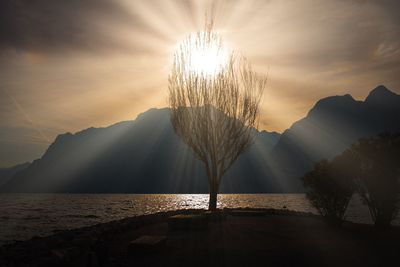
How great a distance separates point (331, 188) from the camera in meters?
22.5

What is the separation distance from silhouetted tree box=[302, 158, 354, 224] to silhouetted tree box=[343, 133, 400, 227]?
108 cm

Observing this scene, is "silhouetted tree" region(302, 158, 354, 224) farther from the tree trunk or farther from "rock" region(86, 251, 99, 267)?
"rock" region(86, 251, 99, 267)

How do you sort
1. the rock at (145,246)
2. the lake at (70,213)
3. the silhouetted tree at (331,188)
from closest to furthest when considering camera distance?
the rock at (145,246)
the silhouetted tree at (331,188)
the lake at (70,213)

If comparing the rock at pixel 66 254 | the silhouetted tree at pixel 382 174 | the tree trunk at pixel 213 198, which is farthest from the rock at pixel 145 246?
the tree trunk at pixel 213 198

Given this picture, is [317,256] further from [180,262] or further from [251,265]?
[180,262]

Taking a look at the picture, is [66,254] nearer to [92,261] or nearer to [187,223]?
[92,261]

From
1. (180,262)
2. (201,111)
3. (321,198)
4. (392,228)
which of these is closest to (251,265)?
(180,262)

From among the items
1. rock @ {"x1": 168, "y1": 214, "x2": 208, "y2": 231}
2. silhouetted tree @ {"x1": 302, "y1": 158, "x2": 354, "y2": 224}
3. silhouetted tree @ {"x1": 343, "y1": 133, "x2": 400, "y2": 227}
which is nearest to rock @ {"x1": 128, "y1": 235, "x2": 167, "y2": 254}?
rock @ {"x1": 168, "y1": 214, "x2": 208, "y2": 231}

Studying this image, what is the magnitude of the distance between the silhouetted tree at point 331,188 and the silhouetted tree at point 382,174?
1083 millimetres

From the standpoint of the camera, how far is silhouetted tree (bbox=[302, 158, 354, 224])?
71.9 feet

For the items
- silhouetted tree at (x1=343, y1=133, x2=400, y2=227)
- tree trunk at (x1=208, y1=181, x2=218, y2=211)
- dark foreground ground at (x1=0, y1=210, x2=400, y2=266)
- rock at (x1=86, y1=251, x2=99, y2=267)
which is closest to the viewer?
rock at (x1=86, y1=251, x2=99, y2=267)

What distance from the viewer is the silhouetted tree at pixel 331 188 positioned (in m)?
21.9

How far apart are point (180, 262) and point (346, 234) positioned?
9756 mm

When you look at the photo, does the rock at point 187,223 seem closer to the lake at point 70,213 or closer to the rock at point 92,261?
the rock at point 92,261
